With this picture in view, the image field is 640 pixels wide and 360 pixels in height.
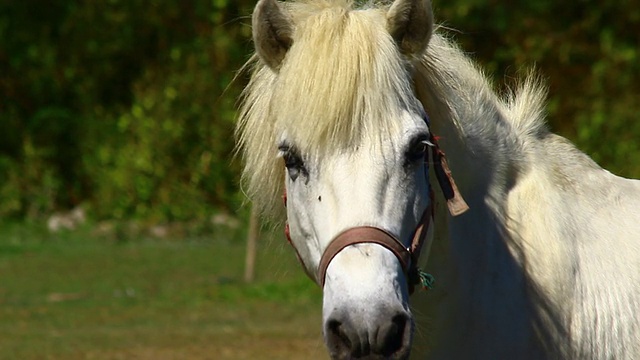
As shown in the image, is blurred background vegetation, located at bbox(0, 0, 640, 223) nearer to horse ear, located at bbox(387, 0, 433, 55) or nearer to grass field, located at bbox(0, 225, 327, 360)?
grass field, located at bbox(0, 225, 327, 360)

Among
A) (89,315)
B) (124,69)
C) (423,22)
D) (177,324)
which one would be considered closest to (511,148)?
(423,22)

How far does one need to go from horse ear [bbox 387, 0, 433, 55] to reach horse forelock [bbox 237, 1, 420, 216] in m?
0.04

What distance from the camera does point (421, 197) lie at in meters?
3.13

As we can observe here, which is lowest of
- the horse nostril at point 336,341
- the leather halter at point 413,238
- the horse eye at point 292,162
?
the horse nostril at point 336,341

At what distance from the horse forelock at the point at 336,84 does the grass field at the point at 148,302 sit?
351cm

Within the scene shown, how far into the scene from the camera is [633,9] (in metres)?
16.7

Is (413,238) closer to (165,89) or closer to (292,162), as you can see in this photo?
(292,162)

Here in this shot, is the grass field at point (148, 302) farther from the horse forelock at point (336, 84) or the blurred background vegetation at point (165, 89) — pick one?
the horse forelock at point (336, 84)

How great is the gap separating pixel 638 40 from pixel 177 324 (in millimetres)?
9491

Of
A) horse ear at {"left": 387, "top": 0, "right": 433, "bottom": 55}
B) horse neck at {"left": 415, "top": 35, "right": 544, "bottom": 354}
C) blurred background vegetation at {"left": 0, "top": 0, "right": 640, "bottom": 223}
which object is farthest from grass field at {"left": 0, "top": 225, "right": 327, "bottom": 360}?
horse ear at {"left": 387, "top": 0, "right": 433, "bottom": 55}

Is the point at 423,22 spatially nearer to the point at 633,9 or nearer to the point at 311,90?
the point at 311,90

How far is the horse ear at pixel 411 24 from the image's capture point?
3.21 meters

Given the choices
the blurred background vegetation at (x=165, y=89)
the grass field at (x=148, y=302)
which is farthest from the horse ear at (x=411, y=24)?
the blurred background vegetation at (x=165, y=89)

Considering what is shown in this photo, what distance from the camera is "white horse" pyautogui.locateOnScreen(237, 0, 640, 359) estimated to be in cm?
297
